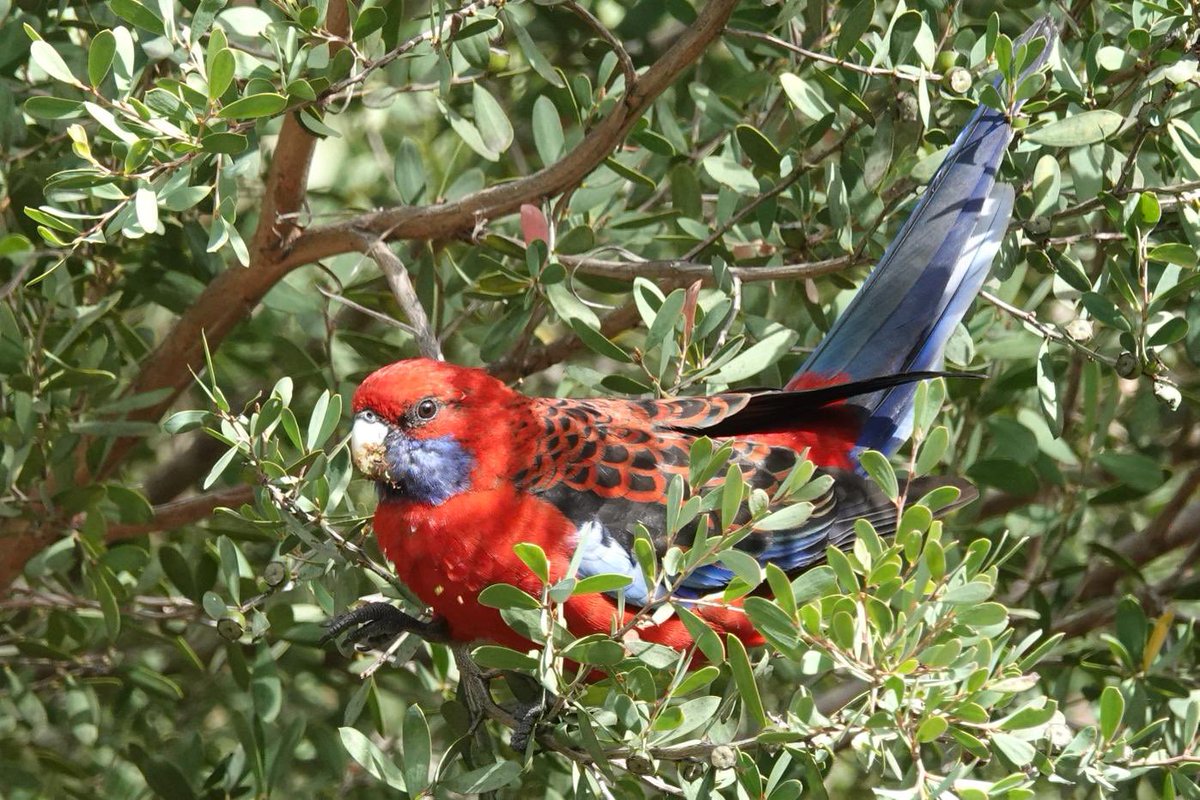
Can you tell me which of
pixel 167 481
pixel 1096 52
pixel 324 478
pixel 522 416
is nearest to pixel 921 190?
pixel 1096 52

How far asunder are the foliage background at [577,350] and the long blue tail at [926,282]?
6 cm

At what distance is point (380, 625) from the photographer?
253 centimetres

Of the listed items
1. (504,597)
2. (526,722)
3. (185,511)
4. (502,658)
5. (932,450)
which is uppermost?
(932,450)

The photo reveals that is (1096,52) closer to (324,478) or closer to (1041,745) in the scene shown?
(1041,745)

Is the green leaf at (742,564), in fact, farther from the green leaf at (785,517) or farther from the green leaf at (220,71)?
the green leaf at (220,71)

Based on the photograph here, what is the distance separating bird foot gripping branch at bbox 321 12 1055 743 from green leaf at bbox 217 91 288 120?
658mm

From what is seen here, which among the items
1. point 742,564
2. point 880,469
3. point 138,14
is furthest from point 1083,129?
point 138,14

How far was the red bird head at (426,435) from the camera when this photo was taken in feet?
8.49

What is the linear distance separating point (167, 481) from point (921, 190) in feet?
7.20

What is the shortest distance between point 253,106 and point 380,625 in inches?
39.1

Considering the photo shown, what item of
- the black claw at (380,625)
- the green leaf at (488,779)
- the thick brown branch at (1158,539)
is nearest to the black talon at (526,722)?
the green leaf at (488,779)

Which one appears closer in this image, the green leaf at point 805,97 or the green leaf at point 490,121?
the green leaf at point 805,97

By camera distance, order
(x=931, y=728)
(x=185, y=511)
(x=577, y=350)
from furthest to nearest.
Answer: (x=577, y=350) < (x=185, y=511) < (x=931, y=728)

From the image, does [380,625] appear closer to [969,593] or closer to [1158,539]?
[969,593]
